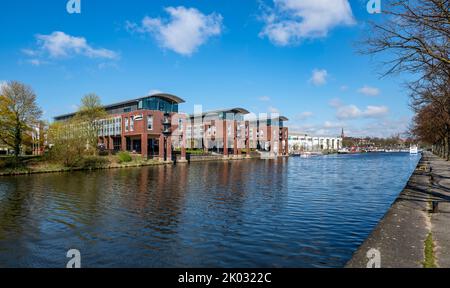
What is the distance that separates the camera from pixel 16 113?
136 ft

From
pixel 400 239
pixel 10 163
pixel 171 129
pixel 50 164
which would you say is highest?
pixel 171 129

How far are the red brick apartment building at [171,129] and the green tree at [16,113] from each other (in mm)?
26033

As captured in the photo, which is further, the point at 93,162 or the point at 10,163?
the point at 93,162

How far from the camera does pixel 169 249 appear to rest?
36.8 ft

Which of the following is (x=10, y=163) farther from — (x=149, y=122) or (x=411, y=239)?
(x=411, y=239)

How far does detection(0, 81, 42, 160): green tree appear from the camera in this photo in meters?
40.5

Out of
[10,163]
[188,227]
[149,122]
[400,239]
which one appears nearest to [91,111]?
[149,122]

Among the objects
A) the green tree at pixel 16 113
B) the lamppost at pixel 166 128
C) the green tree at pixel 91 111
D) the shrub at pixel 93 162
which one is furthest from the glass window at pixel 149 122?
the green tree at pixel 16 113

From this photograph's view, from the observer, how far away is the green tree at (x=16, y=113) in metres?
40.5

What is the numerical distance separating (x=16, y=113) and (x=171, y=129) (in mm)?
33505

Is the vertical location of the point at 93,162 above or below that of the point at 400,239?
above

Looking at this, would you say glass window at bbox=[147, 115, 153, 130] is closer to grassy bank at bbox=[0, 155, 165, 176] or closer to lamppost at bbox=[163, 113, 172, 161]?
lamppost at bbox=[163, 113, 172, 161]

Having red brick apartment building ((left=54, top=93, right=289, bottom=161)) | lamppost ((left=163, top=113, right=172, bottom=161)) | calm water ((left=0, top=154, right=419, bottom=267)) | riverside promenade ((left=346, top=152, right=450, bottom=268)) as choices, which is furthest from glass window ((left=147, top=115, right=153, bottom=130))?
riverside promenade ((left=346, top=152, right=450, bottom=268))
